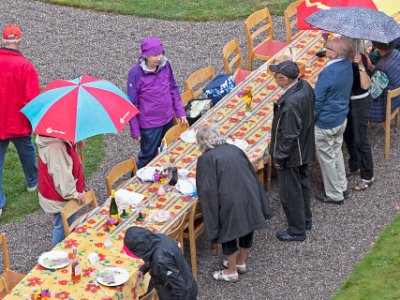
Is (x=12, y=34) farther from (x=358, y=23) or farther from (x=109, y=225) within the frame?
(x=358, y=23)

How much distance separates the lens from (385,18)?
11383mm

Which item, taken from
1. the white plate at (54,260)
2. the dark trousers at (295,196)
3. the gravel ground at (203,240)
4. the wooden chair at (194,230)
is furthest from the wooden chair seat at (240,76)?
the white plate at (54,260)

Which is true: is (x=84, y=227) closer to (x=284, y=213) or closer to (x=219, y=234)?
(x=219, y=234)

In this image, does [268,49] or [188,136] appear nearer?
[188,136]

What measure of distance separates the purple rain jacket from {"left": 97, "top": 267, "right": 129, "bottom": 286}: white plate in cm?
293

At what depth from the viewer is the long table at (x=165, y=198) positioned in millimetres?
8836

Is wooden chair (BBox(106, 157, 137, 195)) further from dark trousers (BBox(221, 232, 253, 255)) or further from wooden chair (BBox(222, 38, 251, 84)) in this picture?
wooden chair (BBox(222, 38, 251, 84))

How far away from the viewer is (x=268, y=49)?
1447 centimetres

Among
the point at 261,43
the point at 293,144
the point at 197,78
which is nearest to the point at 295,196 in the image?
the point at 293,144

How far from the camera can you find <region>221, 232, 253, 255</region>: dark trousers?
32.6 ft

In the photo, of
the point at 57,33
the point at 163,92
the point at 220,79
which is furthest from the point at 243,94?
the point at 57,33

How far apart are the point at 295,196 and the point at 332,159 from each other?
954 mm

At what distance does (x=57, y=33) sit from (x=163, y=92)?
17.4ft

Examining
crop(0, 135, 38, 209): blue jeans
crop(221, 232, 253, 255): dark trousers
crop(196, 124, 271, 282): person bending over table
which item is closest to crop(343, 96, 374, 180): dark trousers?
crop(196, 124, 271, 282): person bending over table
